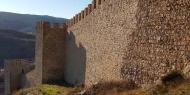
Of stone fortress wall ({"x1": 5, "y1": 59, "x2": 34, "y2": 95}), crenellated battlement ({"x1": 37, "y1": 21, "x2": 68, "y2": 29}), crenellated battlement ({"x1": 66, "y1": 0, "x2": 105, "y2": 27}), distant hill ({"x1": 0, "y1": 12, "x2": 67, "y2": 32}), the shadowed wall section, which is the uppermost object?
distant hill ({"x1": 0, "y1": 12, "x2": 67, "y2": 32})

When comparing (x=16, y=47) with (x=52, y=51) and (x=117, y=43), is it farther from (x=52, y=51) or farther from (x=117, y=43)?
(x=117, y=43)

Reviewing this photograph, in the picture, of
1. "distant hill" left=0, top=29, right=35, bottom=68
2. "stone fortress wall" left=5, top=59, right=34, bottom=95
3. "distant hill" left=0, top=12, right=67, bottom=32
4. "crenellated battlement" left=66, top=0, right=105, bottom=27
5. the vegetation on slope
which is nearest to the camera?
the vegetation on slope

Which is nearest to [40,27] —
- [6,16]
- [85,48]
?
[85,48]

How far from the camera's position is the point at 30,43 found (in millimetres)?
84500

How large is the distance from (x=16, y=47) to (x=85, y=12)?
61.2 metres

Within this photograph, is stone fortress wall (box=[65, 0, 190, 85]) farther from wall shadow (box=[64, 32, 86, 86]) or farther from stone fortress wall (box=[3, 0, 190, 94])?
wall shadow (box=[64, 32, 86, 86])

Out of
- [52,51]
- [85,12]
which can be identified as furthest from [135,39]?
[52,51]

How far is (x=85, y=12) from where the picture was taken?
2406 centimetres

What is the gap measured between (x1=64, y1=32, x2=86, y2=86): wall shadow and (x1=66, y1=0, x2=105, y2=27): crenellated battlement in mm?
645

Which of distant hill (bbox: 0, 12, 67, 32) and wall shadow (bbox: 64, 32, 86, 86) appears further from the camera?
distant hill (bbox: 0, 12, 67, 32)

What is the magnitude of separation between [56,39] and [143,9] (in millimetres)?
12333

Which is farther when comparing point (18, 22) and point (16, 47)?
point (18, 22)

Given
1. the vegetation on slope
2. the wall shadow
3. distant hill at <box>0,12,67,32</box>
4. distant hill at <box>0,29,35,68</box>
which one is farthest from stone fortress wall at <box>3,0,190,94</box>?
distant hill at <box>0,12,67,32</box>

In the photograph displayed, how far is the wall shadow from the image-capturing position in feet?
80.5
